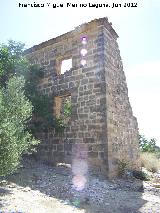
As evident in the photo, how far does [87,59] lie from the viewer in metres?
11.5

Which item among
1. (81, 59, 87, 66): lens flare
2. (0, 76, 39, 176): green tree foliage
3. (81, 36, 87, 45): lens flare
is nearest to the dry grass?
(81, 59, 87, 66): lens flare

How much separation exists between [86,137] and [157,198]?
3.63m

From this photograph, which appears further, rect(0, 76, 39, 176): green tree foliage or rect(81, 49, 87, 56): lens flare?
rect(81, 49, 87, 56): lens flare

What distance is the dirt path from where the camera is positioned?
242 inches

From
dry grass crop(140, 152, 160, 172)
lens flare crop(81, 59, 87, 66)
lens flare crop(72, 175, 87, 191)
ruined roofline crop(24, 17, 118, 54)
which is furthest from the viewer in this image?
dry grass crop(140, 152, 160, 172)

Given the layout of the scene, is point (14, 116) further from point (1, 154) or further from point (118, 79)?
point (118, 79)

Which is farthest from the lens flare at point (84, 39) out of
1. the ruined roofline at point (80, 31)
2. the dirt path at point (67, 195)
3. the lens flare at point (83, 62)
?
the dirt path at point (67, 195)

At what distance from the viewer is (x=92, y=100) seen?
10.9 meters

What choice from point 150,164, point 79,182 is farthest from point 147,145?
point 79,182

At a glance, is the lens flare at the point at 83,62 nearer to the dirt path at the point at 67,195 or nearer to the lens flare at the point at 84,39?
the lens flare at the point at 84,39

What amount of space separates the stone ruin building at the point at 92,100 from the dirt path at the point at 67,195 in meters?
1.15

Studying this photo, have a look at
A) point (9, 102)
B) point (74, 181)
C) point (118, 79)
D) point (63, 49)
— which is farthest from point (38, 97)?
point (9, 102)

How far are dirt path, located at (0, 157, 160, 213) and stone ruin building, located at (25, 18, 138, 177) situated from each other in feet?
3.78

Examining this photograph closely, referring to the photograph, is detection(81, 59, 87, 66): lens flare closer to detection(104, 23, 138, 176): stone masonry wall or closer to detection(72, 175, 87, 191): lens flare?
detection(104, 23, 138, 176): stone masonry wall
